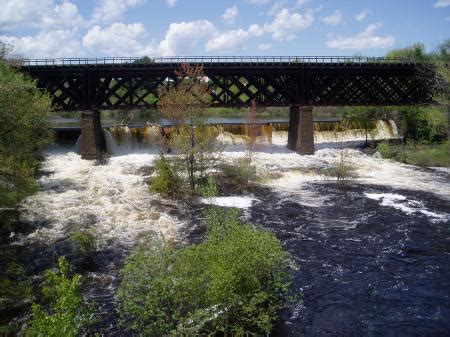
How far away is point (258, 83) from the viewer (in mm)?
42062

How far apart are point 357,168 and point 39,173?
2587cm

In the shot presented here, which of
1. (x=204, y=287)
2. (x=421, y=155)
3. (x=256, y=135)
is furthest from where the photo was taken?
(x=256, y=135)

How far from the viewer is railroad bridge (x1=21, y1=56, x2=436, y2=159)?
39.3 m

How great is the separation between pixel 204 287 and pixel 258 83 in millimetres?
33565

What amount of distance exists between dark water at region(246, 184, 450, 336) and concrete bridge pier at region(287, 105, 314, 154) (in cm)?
1541

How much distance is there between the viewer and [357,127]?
49812 mm

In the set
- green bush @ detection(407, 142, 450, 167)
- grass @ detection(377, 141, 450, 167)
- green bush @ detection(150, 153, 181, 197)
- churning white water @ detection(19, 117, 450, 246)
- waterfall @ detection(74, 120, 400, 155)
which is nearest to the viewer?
churning white water @ detection(19, 117, 450, 246)

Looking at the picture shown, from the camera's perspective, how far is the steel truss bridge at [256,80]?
39469 mm

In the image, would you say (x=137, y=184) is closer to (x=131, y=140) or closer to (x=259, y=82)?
(x=131, y=140)

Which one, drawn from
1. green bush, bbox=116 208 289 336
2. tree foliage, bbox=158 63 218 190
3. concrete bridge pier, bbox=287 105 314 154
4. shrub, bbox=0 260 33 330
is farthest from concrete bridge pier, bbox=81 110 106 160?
green bush, bbox=116 208 289 336

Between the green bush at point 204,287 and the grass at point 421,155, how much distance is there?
30.0 metres

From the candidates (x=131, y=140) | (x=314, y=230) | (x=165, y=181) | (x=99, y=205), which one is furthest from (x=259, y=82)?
(x=314, y=230)

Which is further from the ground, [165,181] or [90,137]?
[90,137]

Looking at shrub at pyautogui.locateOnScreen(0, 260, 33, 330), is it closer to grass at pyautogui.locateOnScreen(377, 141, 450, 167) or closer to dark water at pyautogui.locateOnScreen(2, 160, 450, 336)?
dark water at pyautogui.locateOnScreen(2, 160, 450, 336)
